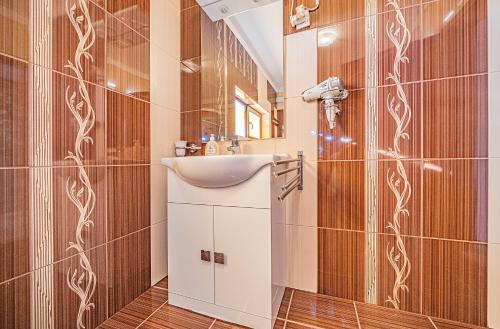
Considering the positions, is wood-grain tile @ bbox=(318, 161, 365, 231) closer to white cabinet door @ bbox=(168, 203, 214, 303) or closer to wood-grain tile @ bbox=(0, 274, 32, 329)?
white cabinet door @ bbox=(168, 203, 214, 303)

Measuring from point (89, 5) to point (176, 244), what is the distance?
1204mm

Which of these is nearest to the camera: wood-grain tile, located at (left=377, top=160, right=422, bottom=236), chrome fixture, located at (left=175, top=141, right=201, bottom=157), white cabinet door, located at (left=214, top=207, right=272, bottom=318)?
white cabinet door, located at (left=214, top=207, right=272, bottom=318)

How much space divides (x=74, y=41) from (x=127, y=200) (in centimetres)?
76

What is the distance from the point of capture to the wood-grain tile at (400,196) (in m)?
1.08

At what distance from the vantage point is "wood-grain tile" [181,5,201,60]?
60.5 inches

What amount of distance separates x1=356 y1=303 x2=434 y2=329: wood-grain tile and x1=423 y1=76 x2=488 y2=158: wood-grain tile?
0.78 m

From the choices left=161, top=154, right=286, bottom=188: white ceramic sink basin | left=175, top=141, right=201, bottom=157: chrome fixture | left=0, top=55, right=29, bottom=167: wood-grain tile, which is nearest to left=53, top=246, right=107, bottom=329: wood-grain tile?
left=0, top=55, right=29, bottom=167: wood-grain tile

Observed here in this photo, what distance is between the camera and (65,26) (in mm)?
910

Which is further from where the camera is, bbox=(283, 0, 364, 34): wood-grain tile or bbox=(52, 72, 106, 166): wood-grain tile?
bbox=(283, 0, 364, 34): wood-grain tile

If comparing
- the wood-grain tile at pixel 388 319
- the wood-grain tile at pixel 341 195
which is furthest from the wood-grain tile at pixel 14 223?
the wood-grain tile at pixel 388 319

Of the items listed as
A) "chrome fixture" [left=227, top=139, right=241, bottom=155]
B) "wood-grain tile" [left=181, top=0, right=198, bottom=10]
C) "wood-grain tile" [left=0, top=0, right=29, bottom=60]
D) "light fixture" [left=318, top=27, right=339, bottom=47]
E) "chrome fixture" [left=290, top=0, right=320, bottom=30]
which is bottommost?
"chrome fixture" [left=227, top=139, right=241, bottom=155]

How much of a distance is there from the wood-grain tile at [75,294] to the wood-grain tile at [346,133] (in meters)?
1.23

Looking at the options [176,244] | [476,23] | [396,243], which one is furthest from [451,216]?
[176,244]

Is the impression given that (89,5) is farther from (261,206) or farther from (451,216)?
(451,216)
